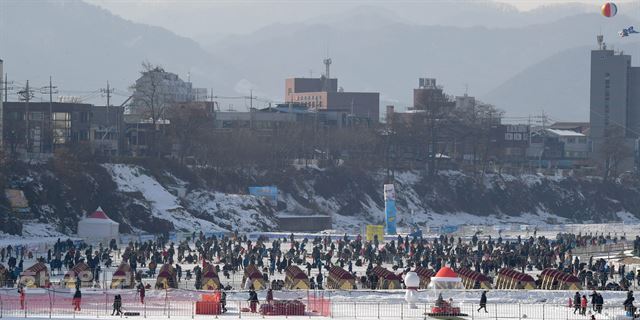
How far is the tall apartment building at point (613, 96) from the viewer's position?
15600 cm

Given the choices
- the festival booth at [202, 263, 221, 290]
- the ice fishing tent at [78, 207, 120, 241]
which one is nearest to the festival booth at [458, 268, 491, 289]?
the festival booth at [202, 263, 221, 290]

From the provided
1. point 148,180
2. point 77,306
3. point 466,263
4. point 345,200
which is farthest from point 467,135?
point 77,306

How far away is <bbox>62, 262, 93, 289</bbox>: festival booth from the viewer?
171ft

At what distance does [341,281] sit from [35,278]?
33.9 ft

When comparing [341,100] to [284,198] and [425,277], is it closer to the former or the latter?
[284,198]

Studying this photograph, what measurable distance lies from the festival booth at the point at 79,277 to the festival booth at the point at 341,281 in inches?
327

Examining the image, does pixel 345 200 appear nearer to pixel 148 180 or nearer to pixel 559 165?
pixel 148 180

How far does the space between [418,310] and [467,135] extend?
92.5m

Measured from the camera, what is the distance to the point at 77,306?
44906mm

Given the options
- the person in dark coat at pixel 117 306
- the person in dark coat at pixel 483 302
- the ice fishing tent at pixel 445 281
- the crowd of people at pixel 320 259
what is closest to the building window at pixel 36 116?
the crowd of people at pixel 320 259

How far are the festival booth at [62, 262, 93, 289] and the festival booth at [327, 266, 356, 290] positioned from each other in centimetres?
831

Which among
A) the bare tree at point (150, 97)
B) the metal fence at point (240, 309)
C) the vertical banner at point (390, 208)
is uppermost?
the bare tree at point (150, 97)

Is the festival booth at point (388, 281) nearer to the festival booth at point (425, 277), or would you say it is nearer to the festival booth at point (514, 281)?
the festival booth at point (425, 277)

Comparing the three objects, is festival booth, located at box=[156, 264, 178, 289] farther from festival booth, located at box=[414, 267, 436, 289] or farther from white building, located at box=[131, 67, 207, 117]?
white building, located at box=[131, 67, 207, 117]
